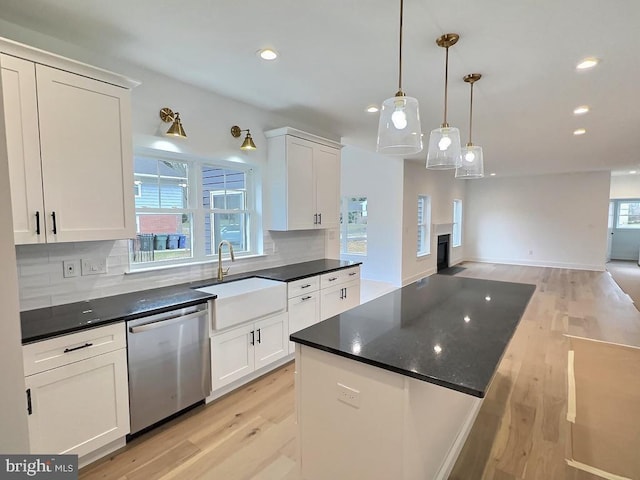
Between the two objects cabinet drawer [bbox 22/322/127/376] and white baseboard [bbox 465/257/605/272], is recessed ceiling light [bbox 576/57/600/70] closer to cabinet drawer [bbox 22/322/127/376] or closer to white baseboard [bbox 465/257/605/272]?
cabinet drawer [bbox 22/322/127/376]

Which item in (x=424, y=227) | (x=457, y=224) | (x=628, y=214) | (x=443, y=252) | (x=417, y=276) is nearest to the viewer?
(x=417, y=276)

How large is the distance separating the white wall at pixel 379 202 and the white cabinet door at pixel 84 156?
499 centimetres

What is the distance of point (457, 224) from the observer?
996 centimetres

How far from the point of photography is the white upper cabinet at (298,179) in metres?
3.61

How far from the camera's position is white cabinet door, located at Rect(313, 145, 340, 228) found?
4.00m

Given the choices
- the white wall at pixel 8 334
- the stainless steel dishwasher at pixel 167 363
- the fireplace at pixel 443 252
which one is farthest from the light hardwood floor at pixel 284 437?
the fireplace at pixel 443 252

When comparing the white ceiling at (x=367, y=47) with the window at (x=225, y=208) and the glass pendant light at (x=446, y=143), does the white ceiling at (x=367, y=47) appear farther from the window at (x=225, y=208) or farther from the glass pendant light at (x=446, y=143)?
the window at (x=225, y=208)

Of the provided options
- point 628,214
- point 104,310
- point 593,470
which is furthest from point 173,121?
point 628,214

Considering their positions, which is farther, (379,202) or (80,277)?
(379,202)

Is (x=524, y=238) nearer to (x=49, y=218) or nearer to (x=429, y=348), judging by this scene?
(x=429, y=348)

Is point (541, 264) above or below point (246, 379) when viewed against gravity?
above

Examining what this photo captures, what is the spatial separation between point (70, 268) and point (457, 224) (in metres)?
9.71

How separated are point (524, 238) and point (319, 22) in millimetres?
9549

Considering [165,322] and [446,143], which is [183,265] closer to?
[165,322]
